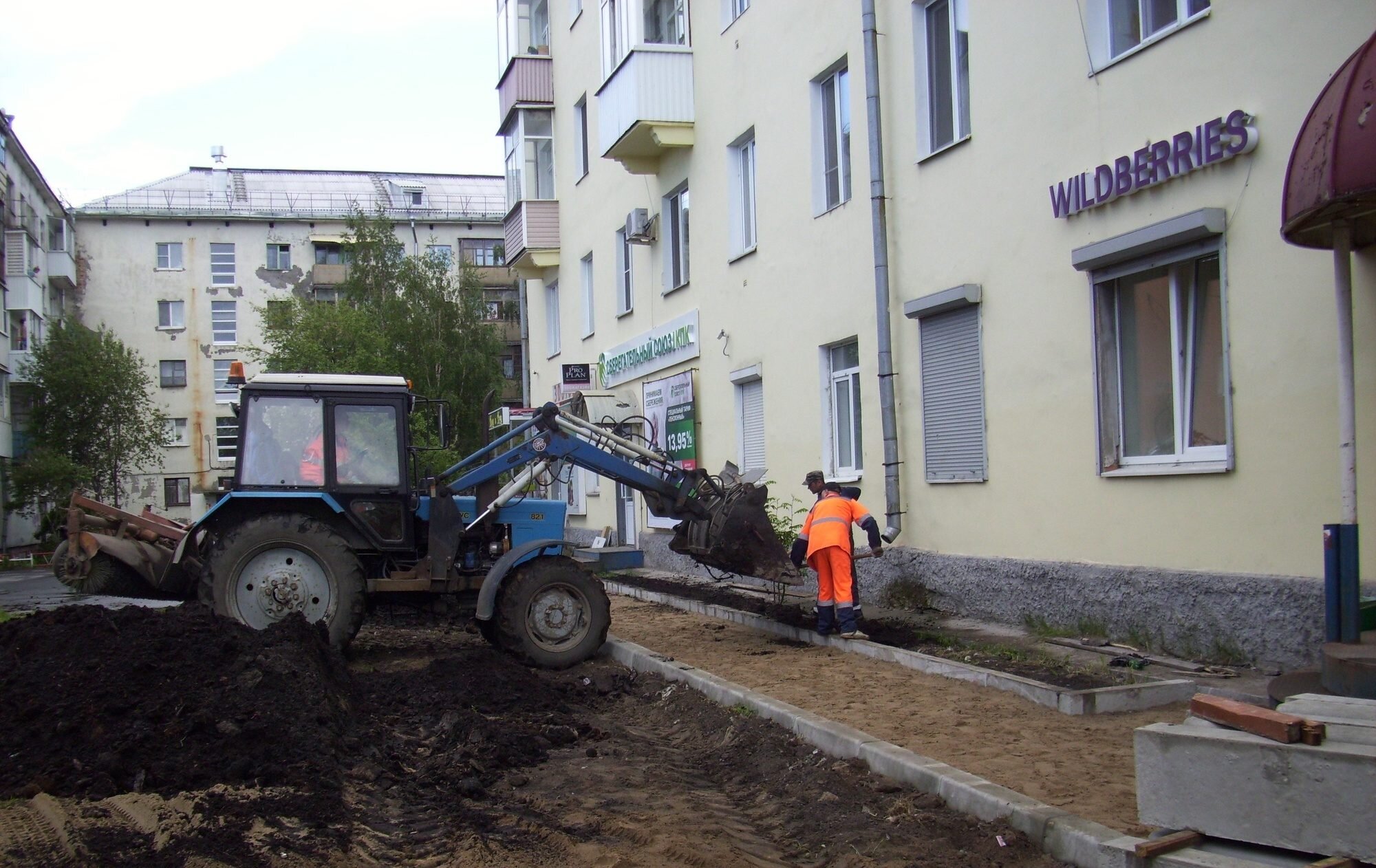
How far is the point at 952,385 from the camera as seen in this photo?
37.7ft

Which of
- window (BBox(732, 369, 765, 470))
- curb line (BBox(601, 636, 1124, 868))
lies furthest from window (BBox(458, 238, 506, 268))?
curb line (BBox(601, 636, 1124, 868))

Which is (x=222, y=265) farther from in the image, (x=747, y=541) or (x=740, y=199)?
(x=747, y=541)

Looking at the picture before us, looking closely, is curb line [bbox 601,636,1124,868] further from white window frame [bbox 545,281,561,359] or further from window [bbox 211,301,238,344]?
window [bbox 211,301,238,344]

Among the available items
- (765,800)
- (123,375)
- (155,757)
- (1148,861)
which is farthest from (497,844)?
(123,375)

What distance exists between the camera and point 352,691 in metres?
8.31

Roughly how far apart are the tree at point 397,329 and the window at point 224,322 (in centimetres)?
548

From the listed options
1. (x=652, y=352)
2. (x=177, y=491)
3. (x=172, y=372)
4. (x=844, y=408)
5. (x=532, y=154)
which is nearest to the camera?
(x=844, y=408)

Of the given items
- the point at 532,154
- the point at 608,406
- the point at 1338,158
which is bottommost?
the point at 608,406

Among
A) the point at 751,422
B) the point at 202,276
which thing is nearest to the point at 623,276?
the point at 751,422

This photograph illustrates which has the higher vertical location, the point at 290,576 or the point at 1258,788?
the point at 290,576

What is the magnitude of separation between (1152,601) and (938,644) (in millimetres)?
1719

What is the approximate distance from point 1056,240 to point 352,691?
6.73 m

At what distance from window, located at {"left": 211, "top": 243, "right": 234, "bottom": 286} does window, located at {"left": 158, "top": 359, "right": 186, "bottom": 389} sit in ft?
11.5

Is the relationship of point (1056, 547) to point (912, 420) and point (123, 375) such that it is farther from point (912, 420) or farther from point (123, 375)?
point (123, 375)
